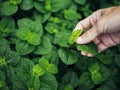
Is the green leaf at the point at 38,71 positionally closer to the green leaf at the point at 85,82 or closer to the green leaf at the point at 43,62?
the green leaf at the point at 43,62

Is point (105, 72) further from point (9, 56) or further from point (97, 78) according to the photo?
point (9, 56)

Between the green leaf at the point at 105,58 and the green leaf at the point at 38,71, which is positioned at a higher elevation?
the green leaf at the point at 38,71

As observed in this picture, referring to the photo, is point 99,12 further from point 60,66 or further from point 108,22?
point 60,66

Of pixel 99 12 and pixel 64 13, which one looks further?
pixel 64 13

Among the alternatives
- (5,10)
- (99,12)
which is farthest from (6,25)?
(99,12)

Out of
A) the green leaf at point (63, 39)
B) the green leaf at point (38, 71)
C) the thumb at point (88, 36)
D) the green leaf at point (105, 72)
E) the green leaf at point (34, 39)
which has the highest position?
the thumb at point (88, 36)

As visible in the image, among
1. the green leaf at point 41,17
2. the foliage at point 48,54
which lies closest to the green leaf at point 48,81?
the foliage at point 48,54

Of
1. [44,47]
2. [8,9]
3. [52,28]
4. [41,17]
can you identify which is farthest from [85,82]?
[8,9]
